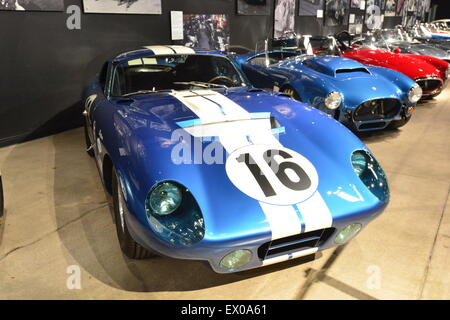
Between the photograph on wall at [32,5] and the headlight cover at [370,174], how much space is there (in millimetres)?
3582

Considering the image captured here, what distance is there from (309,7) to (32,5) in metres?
6.64

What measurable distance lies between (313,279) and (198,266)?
1.87ft

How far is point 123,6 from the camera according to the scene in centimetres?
459

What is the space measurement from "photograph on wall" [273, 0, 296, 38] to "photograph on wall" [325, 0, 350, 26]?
189cm

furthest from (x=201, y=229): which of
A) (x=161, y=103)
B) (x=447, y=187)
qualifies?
(x=447, y=187)

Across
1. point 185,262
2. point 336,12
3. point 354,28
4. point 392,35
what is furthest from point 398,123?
point 354,28

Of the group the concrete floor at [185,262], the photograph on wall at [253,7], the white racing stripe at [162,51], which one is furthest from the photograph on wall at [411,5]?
the white racing stripe at [162,51]

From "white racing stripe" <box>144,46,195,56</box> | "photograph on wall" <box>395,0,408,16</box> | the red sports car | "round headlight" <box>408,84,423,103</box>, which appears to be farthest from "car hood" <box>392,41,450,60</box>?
"photograph on wall" <box>395,0,408,16</box>

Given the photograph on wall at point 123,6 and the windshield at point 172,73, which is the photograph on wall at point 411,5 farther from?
the windshield at point 172,73

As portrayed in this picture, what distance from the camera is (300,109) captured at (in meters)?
2.24

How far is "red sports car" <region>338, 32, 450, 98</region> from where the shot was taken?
4.88 meters

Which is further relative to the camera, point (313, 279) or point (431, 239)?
point (431, 239)

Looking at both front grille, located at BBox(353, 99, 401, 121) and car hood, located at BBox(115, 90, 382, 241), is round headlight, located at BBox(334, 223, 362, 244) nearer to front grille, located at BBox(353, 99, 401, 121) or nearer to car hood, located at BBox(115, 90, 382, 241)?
car hood, located at BBox(115, 90, 382, 241)

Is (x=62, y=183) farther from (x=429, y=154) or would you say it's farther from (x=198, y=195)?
(x=429, y=154)
